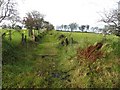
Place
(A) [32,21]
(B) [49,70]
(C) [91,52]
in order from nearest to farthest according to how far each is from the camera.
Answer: (B) [49,70] < (C) [91,52] < (A) [32,21]

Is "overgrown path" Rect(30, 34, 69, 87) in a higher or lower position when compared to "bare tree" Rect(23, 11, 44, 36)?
lower

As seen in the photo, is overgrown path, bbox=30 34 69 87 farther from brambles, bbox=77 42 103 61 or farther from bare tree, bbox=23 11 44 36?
bare tree, bbox=23 11 44 36

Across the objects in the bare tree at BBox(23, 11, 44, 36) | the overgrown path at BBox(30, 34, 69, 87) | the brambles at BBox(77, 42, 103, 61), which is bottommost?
the overgrown path at BBox(30, 34, 69, 87)

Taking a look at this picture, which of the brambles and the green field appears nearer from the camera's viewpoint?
the green field

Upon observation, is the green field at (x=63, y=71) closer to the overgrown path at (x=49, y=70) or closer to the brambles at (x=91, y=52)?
the overgrown path at (x=49, y=70)

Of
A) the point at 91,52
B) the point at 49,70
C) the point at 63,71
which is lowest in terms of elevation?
the point at 63,71

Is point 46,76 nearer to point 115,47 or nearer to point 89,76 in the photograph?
point 89,76

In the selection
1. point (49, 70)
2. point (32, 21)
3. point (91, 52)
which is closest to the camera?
point (49, 70)

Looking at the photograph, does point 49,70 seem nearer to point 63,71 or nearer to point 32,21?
point 63,71

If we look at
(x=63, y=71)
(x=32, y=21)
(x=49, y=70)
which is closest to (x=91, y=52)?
(x=63, y=71)

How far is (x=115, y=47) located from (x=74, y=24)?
93810mm

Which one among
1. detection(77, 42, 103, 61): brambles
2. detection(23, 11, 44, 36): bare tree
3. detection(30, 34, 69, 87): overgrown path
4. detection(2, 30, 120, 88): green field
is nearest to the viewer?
detection(2, 30, 120, 88): green field

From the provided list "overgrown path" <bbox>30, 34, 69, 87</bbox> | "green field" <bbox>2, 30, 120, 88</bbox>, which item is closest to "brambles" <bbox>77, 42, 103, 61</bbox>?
"green field" <bbox>2, 30, 120, 88</bbox>

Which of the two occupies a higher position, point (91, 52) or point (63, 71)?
point (91, 52)
